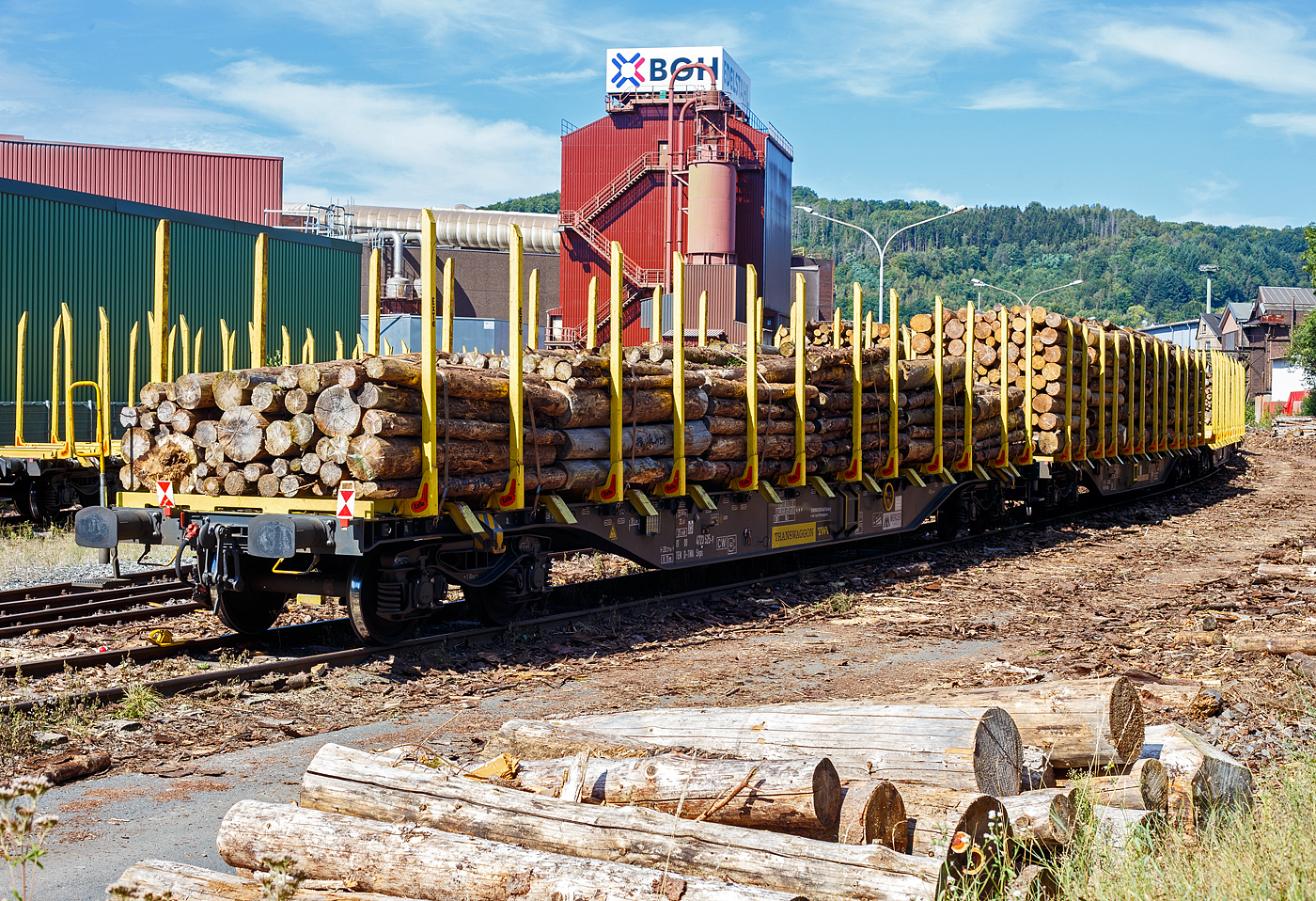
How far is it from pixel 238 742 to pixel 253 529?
2.05 metres

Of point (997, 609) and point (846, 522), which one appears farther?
point (846, 522)

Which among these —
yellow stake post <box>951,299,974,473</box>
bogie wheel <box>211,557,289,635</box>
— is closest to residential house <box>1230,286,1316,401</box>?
yellow stake post <box>951,299,974,473</box>

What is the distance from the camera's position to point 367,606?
8.82 m

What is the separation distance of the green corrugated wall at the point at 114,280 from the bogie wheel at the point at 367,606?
14.8 metres

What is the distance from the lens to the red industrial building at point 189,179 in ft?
167

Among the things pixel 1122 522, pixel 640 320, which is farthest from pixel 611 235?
pixel 1122 522

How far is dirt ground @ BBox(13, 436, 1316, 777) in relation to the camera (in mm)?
6797

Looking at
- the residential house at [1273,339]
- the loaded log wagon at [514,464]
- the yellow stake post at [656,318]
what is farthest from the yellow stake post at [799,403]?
the residential house at [1273,339]

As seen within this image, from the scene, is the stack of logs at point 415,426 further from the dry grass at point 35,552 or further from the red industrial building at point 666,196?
the red industrial building at point 666,196

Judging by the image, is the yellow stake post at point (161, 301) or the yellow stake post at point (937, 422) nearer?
the yellow stake post at point (161, 301)

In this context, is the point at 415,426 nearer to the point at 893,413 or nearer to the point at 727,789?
the point at 727,789

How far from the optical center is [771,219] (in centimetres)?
4972

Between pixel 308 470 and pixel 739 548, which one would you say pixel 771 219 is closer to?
pixel 739 548

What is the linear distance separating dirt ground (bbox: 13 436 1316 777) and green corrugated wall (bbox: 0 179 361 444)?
15.3 m
